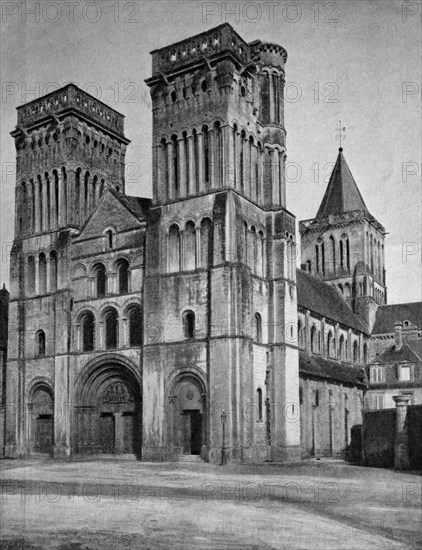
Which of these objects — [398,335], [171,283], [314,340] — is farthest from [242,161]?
[398,335]

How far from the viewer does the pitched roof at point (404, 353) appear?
5893cm

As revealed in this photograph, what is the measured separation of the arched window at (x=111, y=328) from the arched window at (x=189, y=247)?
223 inches

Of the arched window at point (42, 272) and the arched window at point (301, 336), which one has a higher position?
the arched window at point (42, 272)

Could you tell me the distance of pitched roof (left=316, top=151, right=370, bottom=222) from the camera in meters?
67.6

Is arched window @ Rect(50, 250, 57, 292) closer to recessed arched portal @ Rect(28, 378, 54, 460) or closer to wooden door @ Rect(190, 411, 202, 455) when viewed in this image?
recessed arched portal @ Rect(28, 378, 54, 460)

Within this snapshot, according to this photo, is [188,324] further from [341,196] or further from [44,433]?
[341,196]

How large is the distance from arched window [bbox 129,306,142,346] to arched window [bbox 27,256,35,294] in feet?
27.2

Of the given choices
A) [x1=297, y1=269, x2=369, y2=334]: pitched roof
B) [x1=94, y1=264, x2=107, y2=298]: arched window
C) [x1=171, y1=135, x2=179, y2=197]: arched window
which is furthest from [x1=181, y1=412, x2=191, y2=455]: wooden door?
[x1=297, y1=269, x2=369, y2=334]: pitched roof

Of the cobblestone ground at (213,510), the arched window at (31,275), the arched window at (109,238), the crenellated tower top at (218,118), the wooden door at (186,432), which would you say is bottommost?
the cobblestone ground at (213,510)

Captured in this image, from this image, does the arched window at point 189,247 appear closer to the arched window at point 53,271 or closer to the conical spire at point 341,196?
the arched window at point 53,271

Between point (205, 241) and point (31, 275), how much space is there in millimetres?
13374

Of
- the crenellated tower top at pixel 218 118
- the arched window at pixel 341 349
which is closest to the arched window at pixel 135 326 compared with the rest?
the crenellated tower top at pixel 218 118

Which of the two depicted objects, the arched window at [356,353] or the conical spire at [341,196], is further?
the conical spire at [341,196]

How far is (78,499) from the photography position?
77.2 feet
